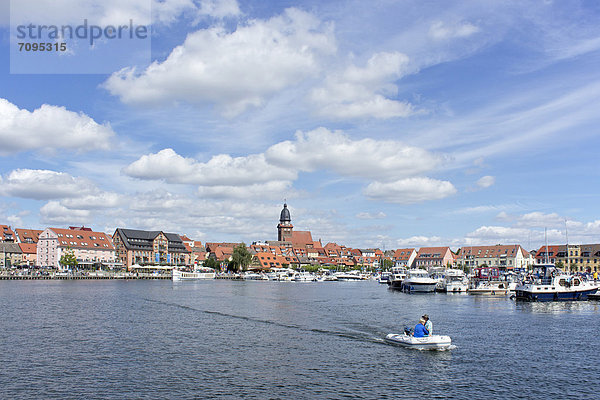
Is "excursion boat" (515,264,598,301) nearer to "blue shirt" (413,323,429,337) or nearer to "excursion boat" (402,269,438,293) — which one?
"excursion boat" (402,269,438,293)

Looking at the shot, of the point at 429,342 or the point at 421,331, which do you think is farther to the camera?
the point at 421,331

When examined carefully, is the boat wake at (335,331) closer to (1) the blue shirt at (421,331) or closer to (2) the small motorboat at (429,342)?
(2) the small motorboat at (429,342)

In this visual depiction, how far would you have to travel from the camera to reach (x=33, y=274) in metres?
178

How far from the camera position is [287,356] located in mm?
41125

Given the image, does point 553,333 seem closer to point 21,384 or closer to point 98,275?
point 21,384

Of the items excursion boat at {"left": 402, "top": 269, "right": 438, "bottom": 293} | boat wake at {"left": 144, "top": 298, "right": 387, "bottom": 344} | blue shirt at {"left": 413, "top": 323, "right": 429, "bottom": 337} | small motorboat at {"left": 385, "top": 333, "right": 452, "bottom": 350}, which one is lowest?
excursion boat at {"left": 402, "top": 269, "right": 438, "bottom": 293}

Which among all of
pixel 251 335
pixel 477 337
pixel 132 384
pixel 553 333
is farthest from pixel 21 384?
pixel 553 333

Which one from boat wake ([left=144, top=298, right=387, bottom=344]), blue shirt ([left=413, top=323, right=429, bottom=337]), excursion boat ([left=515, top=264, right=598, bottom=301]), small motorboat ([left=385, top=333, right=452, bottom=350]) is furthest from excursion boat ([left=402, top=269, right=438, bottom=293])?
blue shirt ([left=413, top=323, right=429, bottom=337])

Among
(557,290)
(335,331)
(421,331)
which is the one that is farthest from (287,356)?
(557,290)

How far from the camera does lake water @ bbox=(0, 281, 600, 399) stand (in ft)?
104

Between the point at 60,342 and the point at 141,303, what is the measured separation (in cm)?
3919

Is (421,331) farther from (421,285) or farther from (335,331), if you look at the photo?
(421,285)

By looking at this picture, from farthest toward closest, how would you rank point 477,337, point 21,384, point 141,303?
point 141,303, point 477,337, point 21,384

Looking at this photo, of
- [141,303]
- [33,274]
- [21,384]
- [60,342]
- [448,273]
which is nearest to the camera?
[21,384]
